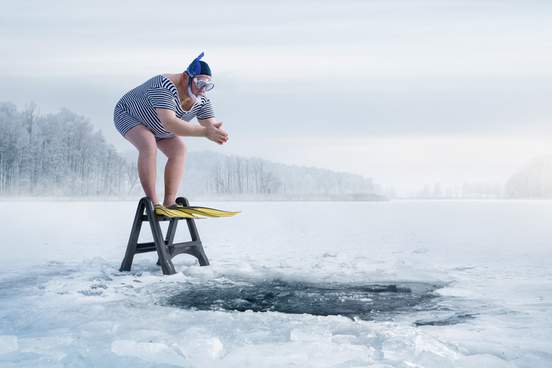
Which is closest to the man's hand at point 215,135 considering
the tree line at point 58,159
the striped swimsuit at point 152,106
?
the striped swimsuit at point 152,106

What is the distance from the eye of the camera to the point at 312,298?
11.1 feet

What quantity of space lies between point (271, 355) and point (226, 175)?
171ft

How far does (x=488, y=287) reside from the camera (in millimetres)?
3713

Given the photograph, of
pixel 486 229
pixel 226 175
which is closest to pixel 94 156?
pixel 226 175

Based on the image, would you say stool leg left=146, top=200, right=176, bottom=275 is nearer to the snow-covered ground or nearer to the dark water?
the snow-covered ground

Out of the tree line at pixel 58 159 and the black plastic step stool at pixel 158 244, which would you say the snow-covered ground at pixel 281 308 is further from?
the tree line at pixel 58 159

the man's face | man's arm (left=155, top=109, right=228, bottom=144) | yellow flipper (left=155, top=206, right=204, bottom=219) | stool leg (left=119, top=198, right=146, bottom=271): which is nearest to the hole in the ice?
yellow flipper (left=155, top=206, right=204, bottom=219)

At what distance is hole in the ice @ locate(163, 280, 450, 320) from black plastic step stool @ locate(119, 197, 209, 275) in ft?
1.85

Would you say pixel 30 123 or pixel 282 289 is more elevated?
pixel 30 123

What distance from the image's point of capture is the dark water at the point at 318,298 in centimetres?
304

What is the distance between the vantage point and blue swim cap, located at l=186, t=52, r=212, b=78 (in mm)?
4270

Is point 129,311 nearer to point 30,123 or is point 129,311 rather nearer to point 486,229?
point 486,229

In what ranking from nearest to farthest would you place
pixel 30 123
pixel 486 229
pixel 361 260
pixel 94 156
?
pixel 361 260 < pixel 486 229 < pixel 30 123 < pixel 94 156

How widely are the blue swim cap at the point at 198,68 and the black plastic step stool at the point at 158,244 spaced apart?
1085 millimetres
